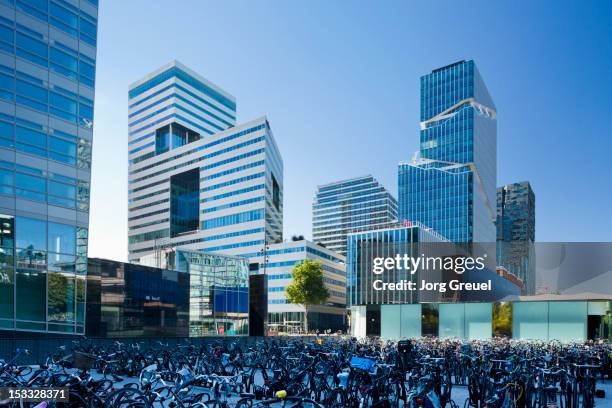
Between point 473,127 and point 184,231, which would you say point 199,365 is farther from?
point 473,127

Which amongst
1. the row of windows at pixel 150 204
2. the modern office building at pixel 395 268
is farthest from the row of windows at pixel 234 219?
the modern office building at pixel 395 268

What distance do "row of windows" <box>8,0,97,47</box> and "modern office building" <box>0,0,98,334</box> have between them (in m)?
0.04

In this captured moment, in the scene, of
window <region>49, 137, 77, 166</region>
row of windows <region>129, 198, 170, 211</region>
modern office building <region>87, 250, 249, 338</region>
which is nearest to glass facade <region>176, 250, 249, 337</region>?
modern office building <region>87, 250, 249, 338</region>

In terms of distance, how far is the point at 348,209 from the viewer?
176 m

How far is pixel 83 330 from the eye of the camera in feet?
77.7

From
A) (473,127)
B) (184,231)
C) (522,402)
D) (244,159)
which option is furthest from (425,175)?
(522,402)

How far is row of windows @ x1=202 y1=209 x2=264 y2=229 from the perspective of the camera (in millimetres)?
84912

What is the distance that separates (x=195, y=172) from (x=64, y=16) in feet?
249

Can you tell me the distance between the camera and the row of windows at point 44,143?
21.6m

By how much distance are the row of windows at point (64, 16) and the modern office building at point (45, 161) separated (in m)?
0.04

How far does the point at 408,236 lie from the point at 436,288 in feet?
74.3

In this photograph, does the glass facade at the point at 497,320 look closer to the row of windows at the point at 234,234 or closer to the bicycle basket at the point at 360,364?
the bicycle basket at the point at 360,364

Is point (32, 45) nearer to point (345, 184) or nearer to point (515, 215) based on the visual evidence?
point (345, 184)

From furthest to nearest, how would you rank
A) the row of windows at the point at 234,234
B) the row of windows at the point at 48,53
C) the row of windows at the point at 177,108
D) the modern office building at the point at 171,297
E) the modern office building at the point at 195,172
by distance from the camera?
the row of windows at the point at 177,108
the modern office building at the point at 195,172
the row of windows at the point at 234,234
the modern office building at the point at 171,297
the row of windows at the point at 48,53
